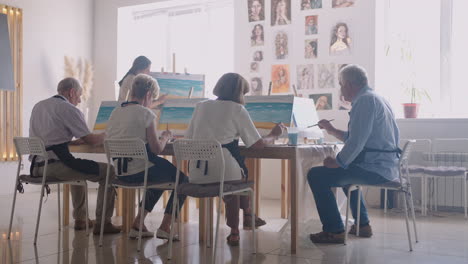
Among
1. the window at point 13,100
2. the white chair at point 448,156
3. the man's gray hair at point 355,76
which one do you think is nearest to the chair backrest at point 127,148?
the man's gray hair at point 355,76

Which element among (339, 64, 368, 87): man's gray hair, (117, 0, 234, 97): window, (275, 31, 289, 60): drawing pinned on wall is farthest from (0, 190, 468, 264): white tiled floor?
(117, 0, 234, 97): window

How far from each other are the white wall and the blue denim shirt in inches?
181

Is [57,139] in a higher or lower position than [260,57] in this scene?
lower

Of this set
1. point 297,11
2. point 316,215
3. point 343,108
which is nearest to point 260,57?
point 297,11

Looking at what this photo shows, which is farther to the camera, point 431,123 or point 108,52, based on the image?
point 108,52

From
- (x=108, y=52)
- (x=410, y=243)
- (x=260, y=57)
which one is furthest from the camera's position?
(x=108, y=52)

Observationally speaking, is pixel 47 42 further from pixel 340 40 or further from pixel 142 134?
pixel 142 134

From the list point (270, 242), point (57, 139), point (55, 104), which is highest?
point (55, 104)

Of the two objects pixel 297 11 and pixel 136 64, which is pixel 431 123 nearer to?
pixel 297 11

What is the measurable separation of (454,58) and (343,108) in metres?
1.29

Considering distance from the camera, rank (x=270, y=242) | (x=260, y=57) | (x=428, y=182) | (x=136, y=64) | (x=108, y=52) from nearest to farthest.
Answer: (x=270, y=242) < (x=136, y=64) < (x=428, y=182) < (x=260, y=57) < (x=108, y=52)

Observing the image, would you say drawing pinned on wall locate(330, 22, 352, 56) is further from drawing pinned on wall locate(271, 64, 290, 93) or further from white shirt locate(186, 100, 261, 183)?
white shirt locate(186, 100, 261, 183)

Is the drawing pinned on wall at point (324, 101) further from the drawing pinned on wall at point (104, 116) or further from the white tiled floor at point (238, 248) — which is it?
the drawing pinned on wall at point (104, 116)

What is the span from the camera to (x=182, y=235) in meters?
4.04
